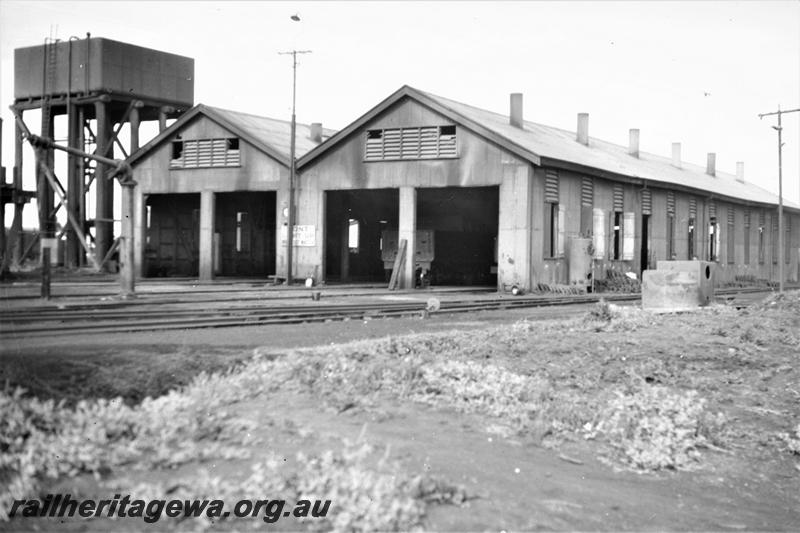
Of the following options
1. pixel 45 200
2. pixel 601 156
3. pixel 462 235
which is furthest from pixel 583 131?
pixel 45 200

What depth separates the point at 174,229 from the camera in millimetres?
38812

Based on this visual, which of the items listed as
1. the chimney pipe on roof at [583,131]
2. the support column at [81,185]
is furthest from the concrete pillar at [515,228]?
the chimney pipe on roof at [583,131]

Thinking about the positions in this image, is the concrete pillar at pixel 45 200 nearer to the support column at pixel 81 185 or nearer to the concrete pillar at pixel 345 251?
the support column at pixel 81 185

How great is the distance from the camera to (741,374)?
10492 mm

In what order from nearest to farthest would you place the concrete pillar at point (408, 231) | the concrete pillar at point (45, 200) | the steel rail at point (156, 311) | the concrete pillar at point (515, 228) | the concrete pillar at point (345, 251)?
1. the steel rail at point (156, 311)
2. the concrete pillar at point (45, 200)
3. the concrete pillar at point (515, 228)
4. the concrete pillar at point (408, 231)
5. the concrete pillar at point (345, 251)

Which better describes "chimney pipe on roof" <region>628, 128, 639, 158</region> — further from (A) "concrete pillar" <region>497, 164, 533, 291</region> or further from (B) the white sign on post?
(B) the white sign on post

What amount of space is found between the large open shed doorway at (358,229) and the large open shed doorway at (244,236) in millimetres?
3957

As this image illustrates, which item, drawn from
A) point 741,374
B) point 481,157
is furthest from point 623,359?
point 481,157

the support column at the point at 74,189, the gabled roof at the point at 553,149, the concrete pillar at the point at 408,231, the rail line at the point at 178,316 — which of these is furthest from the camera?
the concrete pillar at the point at 408,231

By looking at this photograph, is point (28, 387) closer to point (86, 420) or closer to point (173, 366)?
point (86, 420)

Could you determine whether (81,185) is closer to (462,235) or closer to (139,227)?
(139,227)

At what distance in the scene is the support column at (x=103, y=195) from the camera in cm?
1914

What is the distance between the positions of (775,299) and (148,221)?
2881 centimetres

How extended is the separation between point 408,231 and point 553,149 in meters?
6.89
